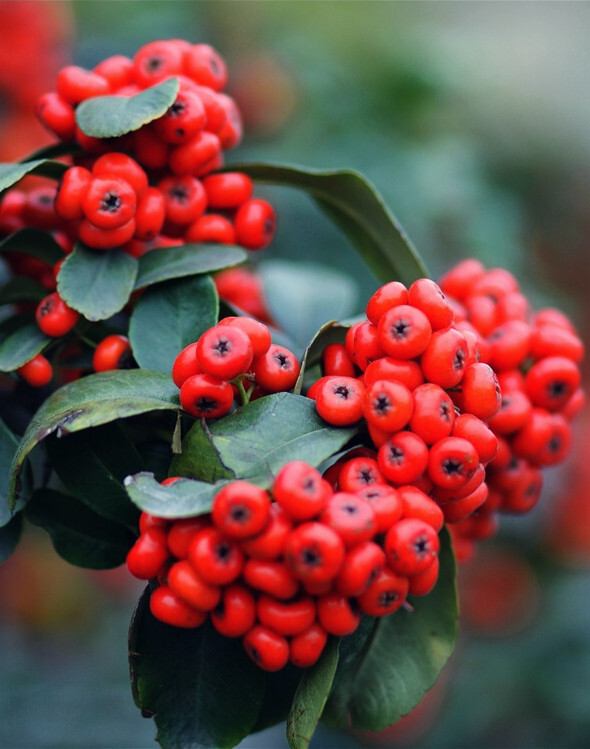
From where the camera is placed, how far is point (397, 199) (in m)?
3.05

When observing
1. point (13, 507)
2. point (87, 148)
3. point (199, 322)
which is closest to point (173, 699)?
point (13, 507)

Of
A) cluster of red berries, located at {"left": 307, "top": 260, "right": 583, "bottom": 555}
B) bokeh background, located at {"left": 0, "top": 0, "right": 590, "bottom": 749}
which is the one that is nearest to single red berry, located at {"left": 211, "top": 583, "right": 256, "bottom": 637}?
cluster of red berries, located at {"left": 307, "top": 260, "right": 583, "bottom": 555}

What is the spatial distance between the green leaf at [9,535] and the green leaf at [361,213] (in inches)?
30.0

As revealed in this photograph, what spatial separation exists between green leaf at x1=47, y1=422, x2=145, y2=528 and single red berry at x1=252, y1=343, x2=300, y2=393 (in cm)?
22

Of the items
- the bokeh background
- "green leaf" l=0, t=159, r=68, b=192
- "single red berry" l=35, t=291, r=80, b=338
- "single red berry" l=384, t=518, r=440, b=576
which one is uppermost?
"green leaf" l=0, t=159, r=68, b=192

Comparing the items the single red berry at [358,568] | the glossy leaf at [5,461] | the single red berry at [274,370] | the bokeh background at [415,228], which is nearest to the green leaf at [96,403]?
the glossy leaf at [5,461]

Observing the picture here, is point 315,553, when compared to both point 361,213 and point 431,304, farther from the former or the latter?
point 361,213

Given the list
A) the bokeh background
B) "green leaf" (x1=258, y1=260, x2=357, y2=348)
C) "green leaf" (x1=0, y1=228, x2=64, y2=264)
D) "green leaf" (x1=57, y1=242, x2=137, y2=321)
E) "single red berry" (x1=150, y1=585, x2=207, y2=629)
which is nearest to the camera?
"single red berry" (x1=150, y1=585, x2=207, y2=629)

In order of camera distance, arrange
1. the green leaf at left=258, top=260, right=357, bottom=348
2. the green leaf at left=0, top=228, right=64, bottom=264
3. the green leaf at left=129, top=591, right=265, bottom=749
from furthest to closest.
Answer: the green leaf at left=258, top=260, right=357, bottom=348
the green leaf at left=0, top=228, right=64, bottom=264
the green leaf at left=129, top=591, right=265, bottom=749

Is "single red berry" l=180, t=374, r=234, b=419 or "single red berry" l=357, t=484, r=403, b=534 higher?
"single red berry" l=180, t=374, r=234, b=419

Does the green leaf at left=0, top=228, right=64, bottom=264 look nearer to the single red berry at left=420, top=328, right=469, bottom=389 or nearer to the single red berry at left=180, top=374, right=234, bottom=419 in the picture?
the single red berry at left=180, top=374, right=234, bottom=419

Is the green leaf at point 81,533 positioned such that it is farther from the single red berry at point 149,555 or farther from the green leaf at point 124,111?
the green leaf at point 124,111

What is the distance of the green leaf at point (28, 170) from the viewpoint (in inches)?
49.9

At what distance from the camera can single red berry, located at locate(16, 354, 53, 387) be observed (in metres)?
1.37
